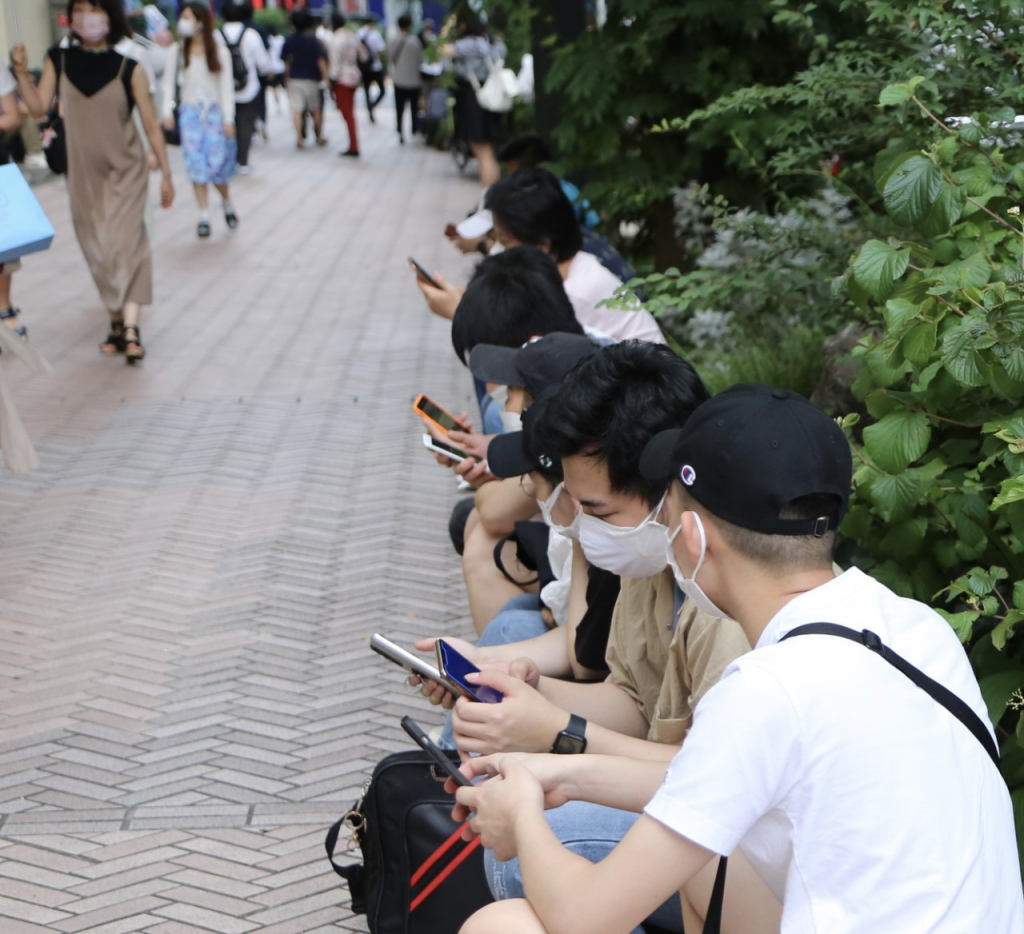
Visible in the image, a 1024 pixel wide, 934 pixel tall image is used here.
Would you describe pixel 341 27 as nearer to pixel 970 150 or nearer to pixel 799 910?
pixel 970 150

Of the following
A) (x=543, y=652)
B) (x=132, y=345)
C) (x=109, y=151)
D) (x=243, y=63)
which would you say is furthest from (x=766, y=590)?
(x=243, y=63)

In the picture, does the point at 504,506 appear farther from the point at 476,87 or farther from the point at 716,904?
the point at 476,87

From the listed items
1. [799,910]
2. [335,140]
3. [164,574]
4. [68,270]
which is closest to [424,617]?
[164,574]

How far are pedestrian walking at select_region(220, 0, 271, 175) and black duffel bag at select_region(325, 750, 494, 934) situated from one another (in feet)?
42.3

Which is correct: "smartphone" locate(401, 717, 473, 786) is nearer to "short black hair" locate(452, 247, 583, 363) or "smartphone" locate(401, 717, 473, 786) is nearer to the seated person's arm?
the seated person's arm

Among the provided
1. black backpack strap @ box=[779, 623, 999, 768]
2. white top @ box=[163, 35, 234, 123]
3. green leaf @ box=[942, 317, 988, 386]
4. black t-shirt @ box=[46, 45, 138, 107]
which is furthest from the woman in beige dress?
black backpack strap @ box=[779, 623, 999, 768]

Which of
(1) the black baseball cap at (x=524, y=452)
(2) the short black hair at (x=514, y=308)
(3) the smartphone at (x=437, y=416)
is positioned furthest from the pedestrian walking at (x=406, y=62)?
(1) the black baseball cap at (x=524, y=452)

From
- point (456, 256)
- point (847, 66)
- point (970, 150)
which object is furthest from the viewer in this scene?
point (456, 256)

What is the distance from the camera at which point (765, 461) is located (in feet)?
5.70

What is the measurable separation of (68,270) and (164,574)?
20.6ft

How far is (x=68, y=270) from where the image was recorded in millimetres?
10555

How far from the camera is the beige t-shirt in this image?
2.25 m

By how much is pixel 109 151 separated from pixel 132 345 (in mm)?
1157

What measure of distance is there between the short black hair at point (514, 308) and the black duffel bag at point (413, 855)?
1596mm
